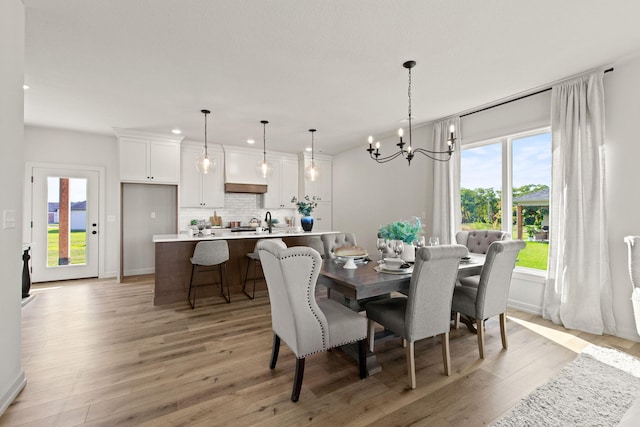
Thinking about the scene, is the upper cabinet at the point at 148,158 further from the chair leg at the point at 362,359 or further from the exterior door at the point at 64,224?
the chair leg at the point at 362,359

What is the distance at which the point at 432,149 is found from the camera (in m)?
4.73

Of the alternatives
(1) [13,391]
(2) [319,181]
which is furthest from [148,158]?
(1) [13,391]

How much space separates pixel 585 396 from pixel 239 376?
7.74 feet

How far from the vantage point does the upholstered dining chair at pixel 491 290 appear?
2.35m

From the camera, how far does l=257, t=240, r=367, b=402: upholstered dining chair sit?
1.83m

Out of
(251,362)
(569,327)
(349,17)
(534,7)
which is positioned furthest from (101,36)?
(569,327)

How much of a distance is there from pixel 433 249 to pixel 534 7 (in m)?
1.88

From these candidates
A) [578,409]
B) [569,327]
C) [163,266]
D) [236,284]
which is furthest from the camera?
A: [236,284]

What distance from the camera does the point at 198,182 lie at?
601 cm

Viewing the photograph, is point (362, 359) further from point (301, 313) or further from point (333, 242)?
point (333, 242)

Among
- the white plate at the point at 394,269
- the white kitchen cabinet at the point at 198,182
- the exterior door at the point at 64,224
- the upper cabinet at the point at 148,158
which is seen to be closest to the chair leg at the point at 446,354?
the white plate at the point at 394,269

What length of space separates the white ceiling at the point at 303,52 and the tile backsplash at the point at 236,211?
235cm

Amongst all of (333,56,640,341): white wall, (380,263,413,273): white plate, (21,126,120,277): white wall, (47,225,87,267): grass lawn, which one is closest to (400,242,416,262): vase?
(380,263,413,273): white plate

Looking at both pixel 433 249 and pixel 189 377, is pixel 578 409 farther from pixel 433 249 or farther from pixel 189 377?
pixel 189 377
